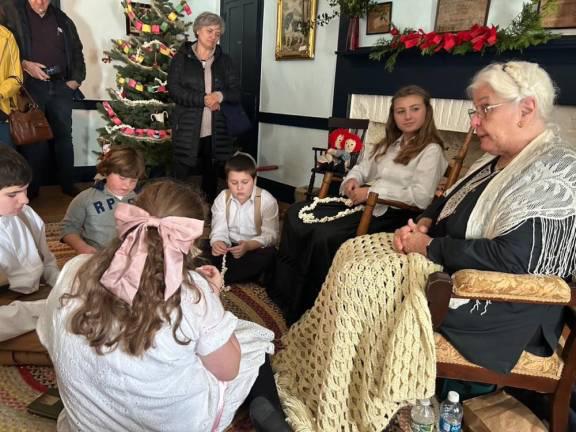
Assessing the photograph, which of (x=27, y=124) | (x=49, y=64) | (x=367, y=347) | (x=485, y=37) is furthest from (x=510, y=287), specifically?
(x=49, y=64)

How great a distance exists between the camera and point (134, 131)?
419cm

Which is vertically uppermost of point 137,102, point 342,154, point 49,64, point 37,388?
point 49,64

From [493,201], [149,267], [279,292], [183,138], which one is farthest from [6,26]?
Answer: [493,201]

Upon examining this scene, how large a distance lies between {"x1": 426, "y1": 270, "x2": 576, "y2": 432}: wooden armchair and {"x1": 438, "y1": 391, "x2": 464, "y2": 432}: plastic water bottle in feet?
0.46

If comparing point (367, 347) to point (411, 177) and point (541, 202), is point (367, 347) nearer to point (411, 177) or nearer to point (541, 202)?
point (541, 202)

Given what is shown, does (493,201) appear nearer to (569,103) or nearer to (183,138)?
(569,103)

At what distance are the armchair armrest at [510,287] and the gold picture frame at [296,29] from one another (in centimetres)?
332

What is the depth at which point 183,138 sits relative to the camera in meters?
3.56

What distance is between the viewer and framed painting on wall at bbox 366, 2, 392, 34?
335cm

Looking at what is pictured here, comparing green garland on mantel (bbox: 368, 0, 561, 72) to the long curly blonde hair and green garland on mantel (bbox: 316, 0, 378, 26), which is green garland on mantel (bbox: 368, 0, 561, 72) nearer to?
green garland on mantel (bbox: 316, 0, 378, 26)

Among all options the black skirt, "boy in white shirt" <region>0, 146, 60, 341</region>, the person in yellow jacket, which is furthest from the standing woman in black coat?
"boy in white shirt" <region>0, 146, 60, 341</region>

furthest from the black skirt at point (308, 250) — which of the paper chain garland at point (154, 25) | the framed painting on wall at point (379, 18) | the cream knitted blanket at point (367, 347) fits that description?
the paper chain garland at point (154, 25)

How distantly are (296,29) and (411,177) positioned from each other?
8.29 feet

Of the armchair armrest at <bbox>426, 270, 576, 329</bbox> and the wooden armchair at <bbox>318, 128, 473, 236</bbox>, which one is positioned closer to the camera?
the armchair armrest at <bbox>426, 270, 576, 329</bbox>
